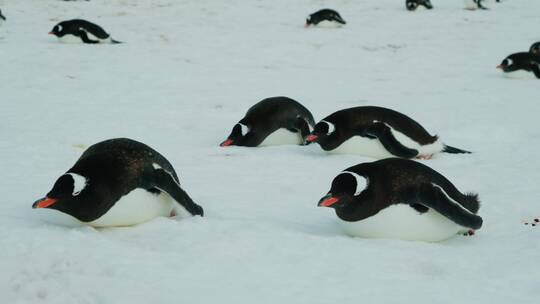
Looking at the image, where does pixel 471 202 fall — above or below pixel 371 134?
above

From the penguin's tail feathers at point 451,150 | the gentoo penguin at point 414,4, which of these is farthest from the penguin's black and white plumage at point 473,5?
the penguin's tail feathers at point 451,150

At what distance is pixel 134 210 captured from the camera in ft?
11.4

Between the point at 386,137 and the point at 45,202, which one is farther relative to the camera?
the point at 386,137

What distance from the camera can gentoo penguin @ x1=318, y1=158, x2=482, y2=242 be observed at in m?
3.41

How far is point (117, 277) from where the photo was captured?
9.45ft

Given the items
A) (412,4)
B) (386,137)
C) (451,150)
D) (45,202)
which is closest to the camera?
(45,202)

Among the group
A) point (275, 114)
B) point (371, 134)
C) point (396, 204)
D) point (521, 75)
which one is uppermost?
point (396, 204)

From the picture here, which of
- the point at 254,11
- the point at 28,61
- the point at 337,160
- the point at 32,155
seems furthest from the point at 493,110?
the point at 254,11

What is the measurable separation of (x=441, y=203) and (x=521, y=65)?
6.99 metres

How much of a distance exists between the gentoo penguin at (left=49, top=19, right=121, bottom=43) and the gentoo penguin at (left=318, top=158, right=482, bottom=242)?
27.8 feet

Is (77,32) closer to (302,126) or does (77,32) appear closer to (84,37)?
(84,37)

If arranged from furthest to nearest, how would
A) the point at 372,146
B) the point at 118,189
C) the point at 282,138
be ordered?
the point at 282,138 < the point at 372,146 < the point at 118,189

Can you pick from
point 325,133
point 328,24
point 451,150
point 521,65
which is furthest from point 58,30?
point 451,150

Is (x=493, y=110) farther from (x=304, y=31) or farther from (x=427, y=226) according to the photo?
(x=304, y=31)
